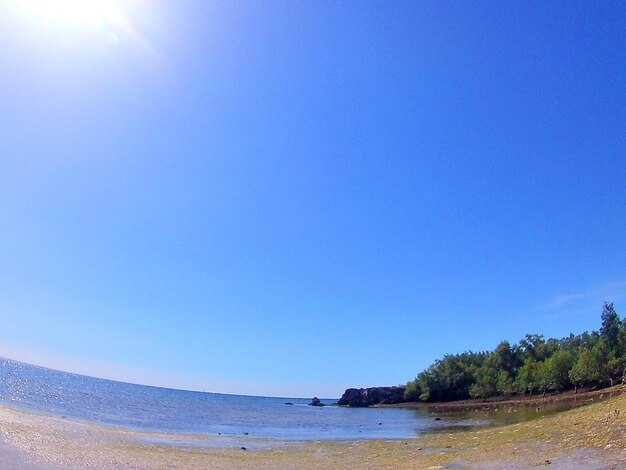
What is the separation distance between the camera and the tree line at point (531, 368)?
93.6m

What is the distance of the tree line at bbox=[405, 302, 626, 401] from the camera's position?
93.6 metres

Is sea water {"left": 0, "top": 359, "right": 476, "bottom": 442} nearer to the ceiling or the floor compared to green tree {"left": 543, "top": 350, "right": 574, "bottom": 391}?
nearer to the floor

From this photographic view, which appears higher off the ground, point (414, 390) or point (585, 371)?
point (585, 371)

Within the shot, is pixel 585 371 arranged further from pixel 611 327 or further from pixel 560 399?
pixel 611 327

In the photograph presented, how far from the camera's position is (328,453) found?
103ft

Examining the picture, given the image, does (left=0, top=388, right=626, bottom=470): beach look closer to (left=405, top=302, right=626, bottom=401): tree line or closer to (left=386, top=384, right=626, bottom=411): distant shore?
(left=386, top=384, right=626, bottom=411): distant shore

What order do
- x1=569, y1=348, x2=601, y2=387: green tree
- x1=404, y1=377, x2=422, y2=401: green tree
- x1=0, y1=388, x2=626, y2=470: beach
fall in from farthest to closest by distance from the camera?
x1=404, y1=377, x2=422, y2=401: green tree → x1=569, y1=348, x2=601, y2=387: green tree → x1=0, y1=388, x2=626, y2=470: beach

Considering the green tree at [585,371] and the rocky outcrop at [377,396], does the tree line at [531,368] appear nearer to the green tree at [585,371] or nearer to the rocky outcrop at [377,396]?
the green tree at [585,371]

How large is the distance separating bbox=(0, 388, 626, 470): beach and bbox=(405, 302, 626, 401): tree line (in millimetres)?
72710

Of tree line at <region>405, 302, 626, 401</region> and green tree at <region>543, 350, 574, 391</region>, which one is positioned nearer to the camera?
tree line at <region>405, 302, 626, 401</region>

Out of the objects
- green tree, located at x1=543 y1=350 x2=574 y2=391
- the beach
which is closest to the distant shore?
green tree, located at x1=543 y1=350 x2=574 y2=391

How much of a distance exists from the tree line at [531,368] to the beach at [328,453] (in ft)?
239

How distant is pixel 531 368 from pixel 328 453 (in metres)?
105

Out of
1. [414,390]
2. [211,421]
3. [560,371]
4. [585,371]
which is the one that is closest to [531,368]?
[560,371]
